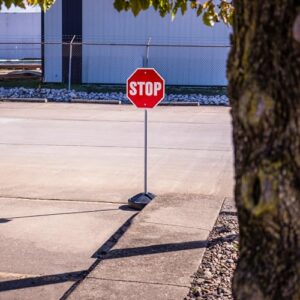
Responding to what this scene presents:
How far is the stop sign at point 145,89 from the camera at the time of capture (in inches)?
337

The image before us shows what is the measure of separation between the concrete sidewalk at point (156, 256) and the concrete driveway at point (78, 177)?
1.07 ft

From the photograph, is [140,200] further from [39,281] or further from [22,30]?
[22,30]

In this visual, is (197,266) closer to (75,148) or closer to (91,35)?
(75,148)

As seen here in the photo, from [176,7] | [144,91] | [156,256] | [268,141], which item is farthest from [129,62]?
→ [268,141]

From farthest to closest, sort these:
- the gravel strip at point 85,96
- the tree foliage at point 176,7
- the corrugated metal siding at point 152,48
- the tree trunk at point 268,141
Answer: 1. the corrugated metal siding at point 152,48
2. the gravel strip at point 85,96
3. the tree foliage at point 176,7
4. the tree trunk at point 268,141

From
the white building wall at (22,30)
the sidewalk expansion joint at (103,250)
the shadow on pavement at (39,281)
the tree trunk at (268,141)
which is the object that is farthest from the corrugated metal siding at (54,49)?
the tree trunk at (268,141)

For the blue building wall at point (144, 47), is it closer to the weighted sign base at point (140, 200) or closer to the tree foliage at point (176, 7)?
the weighted sign base at point (140, 200)

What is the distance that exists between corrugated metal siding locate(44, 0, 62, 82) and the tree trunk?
30.5 metres

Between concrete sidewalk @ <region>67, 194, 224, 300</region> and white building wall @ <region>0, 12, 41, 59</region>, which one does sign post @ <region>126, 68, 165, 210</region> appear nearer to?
concrete sidewalk @ <region>67, 194, 224, 300</region>

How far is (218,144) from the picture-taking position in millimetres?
14375

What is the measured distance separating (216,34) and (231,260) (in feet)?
84.2

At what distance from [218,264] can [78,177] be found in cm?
497

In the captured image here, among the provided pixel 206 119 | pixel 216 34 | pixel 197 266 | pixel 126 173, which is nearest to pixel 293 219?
pixel 197 266

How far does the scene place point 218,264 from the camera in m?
6.03
